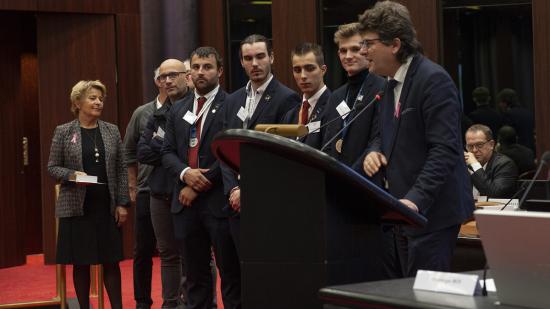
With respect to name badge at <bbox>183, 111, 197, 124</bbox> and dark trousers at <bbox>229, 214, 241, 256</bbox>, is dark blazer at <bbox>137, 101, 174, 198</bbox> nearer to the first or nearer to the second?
name badge at <bbox>183, 111, 197, 124</bbox>

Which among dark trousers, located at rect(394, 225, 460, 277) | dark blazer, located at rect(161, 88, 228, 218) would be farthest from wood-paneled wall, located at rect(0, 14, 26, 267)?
dark trousers, located at rect(394, 225, 460, 277)

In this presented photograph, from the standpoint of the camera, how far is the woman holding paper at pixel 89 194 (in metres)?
5.14

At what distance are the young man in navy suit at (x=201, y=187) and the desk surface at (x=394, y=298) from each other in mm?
2544

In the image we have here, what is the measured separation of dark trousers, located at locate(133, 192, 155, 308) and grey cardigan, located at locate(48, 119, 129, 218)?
482mm

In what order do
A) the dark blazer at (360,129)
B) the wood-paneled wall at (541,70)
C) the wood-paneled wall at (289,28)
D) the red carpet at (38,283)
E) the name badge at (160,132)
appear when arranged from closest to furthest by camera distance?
1. the dark blazer at (360,129)
2. the name badge at (160,132)
3. the wood-paneled wall at (541,70)
4. the red carpet at (38,283)
5. the wood-paneled wall at (289,28)

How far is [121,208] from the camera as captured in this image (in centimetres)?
525

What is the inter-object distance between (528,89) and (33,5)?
4583 mm

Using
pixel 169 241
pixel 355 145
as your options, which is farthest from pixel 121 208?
pixel 355 145

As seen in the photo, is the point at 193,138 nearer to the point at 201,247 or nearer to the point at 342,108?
the point at 201,247

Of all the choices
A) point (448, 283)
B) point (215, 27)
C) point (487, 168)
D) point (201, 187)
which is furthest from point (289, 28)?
point (448, 283)

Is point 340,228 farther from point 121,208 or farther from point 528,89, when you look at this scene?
point 528,89

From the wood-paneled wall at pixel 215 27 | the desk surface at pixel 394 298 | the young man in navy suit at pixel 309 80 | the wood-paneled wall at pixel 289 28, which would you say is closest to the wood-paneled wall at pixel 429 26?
the wood-paneled wall at pixel 289 28

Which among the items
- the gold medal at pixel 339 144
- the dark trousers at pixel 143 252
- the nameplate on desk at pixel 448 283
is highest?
the gold medal at pixel 339 144

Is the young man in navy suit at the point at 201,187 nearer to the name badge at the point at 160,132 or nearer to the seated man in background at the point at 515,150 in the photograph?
the name badge at the point at 160,132
